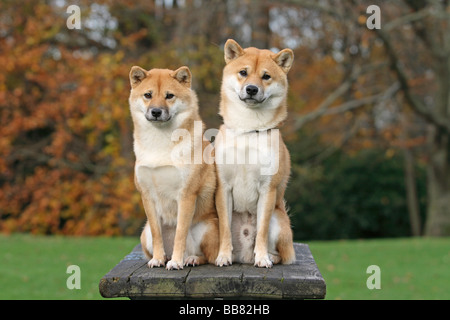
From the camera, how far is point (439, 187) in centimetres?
1378

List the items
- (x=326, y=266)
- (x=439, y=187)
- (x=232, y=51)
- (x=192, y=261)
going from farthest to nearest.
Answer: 1. (x=439, y=187)
2. (x=326, y=266)
3. (x=232, y=51)
4. (x=192, y=261)

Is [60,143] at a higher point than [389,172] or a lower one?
higher

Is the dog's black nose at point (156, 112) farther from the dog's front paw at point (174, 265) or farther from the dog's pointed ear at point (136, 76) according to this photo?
the dog's front paw at point (174, 265)

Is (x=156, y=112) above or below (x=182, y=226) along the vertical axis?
above

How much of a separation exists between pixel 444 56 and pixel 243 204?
34.7 ft

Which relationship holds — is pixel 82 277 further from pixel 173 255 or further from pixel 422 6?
pixel 422 6

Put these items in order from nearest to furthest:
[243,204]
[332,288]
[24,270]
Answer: [243,204]
[332,288]
[24,270]

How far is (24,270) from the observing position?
8.29 meters

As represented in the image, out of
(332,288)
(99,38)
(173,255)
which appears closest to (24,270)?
(332,288)

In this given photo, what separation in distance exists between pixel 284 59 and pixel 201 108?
8.10 m

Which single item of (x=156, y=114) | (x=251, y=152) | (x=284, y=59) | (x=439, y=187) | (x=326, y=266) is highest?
(x=284, y=59)

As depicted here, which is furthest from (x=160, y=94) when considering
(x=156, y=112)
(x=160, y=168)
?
(x=160, y=168)

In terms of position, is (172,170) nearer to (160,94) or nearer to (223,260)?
(160,94)

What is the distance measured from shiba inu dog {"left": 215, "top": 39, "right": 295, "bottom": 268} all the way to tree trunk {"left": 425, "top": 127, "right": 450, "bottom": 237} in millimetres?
10644
